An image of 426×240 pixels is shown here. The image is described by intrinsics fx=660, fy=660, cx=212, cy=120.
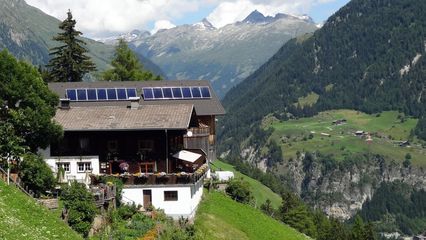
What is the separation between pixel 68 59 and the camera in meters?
101

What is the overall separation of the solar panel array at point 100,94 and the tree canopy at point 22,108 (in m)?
23.9

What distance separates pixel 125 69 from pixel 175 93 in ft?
109

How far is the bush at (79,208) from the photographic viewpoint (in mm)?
39438

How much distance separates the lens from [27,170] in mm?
43688

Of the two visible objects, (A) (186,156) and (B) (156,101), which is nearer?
(A) (186,156)

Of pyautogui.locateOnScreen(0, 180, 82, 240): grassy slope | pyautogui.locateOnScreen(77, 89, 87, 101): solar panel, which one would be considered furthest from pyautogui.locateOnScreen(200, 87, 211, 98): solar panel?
pyautogui.locateOnScreen(0, 180, 82, 240): grassy slope

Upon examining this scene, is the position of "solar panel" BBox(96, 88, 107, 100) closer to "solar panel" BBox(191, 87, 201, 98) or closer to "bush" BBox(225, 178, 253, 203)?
"solar panel" BBox(191, 87, 201, 98)

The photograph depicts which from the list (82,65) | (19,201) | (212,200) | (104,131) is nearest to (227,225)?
(212,200)

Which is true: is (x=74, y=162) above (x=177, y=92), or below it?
below

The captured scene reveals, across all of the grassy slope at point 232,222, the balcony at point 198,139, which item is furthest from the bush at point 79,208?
the balcony at point 198,139

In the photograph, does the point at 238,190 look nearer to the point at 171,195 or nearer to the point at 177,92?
the point at 177,92

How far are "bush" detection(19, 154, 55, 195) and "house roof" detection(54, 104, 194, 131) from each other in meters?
9.90

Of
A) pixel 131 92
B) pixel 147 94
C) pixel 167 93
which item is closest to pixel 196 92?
pixel 167 93

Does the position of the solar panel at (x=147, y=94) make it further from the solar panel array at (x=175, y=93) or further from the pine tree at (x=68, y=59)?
the pine tree at (x=68, y=59)
